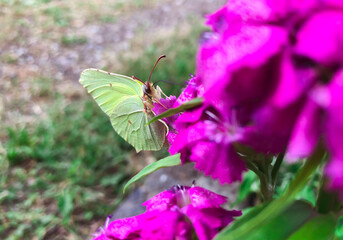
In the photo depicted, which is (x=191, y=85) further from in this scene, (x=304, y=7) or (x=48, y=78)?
(x=48, y=78)

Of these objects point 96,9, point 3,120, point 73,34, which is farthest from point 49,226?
point 96,9

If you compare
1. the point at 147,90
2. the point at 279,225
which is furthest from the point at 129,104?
the point at 279,225

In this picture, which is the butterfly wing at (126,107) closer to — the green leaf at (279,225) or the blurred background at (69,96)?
the blurred background at (69,96)

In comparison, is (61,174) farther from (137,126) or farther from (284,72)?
(284,72)


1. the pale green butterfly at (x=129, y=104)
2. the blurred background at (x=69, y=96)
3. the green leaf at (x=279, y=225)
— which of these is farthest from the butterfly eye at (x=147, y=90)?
the green leaf at (x=279, y=225)

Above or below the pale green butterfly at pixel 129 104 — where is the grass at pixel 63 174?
below

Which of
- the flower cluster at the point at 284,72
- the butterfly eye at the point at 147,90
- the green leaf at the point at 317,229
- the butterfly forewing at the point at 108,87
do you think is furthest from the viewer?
the butterfly forewing at the point at 108,87
